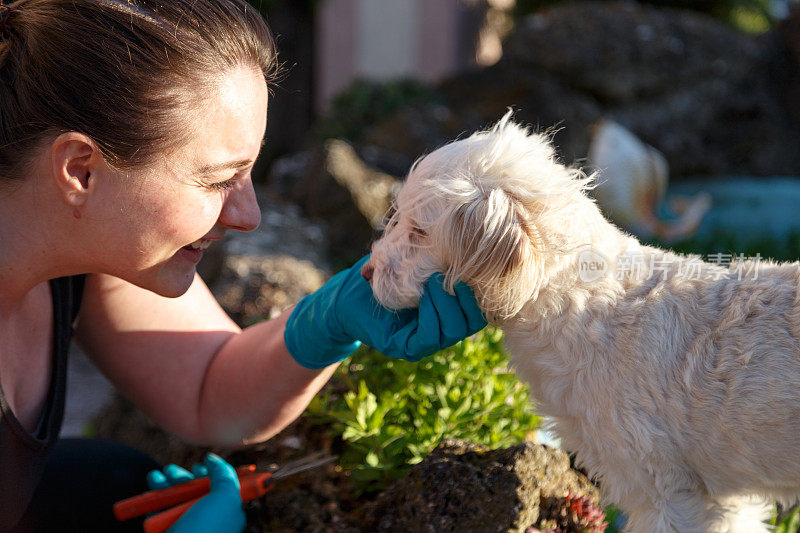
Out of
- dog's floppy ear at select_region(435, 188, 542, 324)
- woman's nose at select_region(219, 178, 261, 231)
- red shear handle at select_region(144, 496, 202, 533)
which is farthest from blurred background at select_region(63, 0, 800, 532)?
woman's nose at select_region(219, 178, 261, 231)

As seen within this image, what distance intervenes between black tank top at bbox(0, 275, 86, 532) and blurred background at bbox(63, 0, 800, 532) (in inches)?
27.2

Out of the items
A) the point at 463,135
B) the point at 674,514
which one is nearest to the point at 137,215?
the point at 674,514

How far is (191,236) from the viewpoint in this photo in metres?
2.05

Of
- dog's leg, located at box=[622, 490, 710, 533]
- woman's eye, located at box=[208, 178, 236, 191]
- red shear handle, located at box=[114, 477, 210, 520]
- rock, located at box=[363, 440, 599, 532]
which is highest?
woman's eye, located at box=[208, 178, 236, 191]

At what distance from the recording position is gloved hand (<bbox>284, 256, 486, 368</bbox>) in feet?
6.24

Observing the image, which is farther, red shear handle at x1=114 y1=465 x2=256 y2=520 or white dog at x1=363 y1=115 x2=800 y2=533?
red shear handle at x1=114 y1=465 x2=256 y2=520

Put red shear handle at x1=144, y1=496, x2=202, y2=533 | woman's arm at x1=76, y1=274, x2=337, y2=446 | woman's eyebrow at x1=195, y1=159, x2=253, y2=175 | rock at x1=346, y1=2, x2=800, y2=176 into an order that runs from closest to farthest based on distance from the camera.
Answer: woman's eyebrow at x1=195, y1=159, x2=253, y2=175, red shear handle at x1=144, y1=496, x2=202, y2=533, woman's arm at x1=76, y1=274, x2=337, y2=446, rock at x1=346, y1=2, x2=800, y2=176

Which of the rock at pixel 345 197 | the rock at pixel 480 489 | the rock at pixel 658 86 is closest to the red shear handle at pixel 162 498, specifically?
the rock at pixel 480 489

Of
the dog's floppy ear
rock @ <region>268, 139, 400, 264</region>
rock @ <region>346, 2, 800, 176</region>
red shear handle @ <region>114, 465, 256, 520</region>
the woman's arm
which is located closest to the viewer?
the dog's floppy ear

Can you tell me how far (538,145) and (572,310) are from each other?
1.49 ft

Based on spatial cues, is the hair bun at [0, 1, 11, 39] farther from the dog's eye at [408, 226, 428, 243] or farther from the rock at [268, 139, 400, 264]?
the rock at [268, 139, 400, 264]

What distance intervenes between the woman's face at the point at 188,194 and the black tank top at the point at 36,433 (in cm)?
42

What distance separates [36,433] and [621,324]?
1784 mm

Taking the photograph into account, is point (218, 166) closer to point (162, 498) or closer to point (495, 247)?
point (495, 247)
